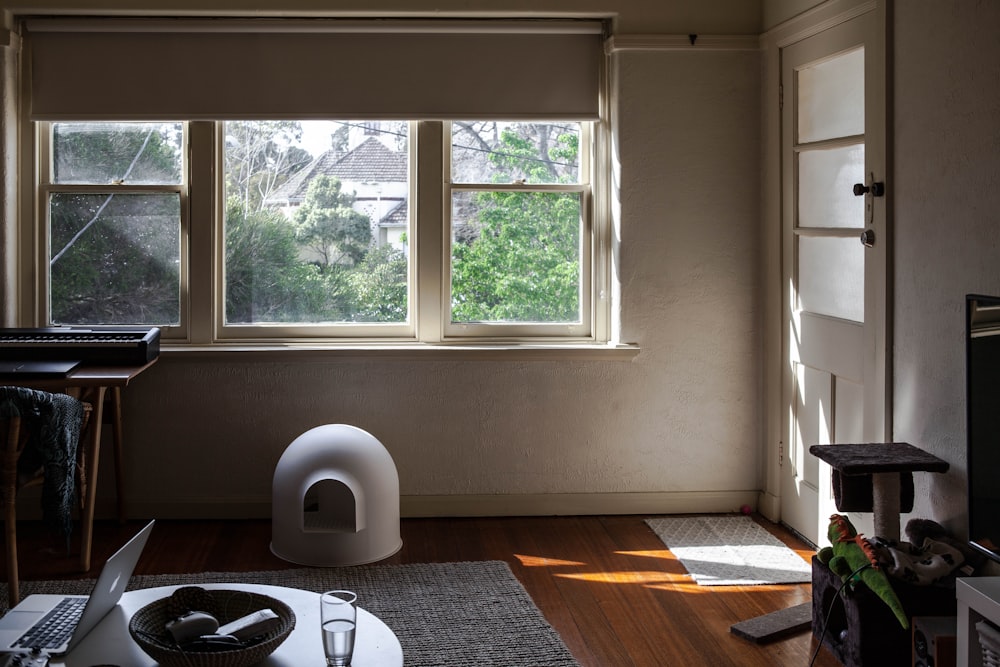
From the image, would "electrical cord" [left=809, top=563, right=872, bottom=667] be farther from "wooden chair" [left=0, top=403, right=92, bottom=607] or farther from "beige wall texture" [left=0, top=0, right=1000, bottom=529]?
"wooden chair" [left=0, top=403, right=92, bottom=607]

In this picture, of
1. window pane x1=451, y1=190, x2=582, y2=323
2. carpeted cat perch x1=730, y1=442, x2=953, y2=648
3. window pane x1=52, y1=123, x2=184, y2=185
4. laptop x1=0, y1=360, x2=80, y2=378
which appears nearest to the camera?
carpeted cat perch x1=730, y1=442, x2=953, y2=648

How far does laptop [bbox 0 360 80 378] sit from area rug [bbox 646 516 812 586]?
2.28m

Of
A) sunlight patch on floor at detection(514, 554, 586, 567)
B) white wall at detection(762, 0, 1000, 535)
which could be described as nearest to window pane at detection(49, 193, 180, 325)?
sunlight patch on floor at detection(514, 554, 586, 567)

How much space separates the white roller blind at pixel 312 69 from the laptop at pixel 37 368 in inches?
44.9

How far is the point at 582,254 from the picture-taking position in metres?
4.34

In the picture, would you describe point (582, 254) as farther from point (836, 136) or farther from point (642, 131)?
point (836, 136)

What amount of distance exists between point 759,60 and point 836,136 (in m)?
0.75

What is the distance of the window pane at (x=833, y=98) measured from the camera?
343cm

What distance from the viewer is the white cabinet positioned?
7.06ft

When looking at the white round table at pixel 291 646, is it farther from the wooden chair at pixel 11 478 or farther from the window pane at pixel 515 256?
the window pane at pixel 515 256

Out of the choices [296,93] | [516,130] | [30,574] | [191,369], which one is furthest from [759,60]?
[30,574]

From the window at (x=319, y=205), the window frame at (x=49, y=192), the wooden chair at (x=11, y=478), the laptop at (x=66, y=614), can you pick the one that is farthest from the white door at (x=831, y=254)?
the wooden chair at (x=11, y=478)

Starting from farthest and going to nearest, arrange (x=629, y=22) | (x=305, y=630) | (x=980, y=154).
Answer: (x=629, y=22), (x=980, y=154), (x=305, y=630)

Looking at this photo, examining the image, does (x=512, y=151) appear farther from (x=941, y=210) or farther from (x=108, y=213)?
(x=941, y=210)
